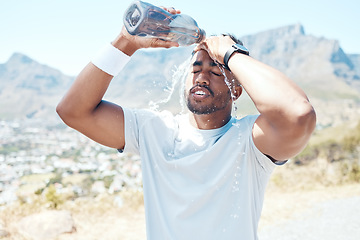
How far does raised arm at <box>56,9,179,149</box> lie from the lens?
1677 millimetres

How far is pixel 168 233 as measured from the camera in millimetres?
1565

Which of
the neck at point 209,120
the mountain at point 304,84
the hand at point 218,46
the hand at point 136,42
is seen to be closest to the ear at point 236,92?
the neck at point 209,120

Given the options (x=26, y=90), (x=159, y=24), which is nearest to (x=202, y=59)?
(x=159, y=24)

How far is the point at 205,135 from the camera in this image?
5.82 ft

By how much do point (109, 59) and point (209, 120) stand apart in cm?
64

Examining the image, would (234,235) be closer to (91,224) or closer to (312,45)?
(91,224)

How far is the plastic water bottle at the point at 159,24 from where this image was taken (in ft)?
4.82

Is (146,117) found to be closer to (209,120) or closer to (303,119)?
(209,120)

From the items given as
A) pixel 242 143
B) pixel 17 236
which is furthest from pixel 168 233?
pixel 17 236

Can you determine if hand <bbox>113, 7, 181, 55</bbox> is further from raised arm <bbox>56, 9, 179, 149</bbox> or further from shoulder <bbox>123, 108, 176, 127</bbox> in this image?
shoulder <bbox>123, 108, 176, 127</bbox>

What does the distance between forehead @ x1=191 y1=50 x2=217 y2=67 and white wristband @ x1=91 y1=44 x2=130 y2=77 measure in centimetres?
43

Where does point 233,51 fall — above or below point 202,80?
above

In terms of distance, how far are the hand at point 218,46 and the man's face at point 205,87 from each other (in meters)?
0.08

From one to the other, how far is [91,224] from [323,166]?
8.22 m
